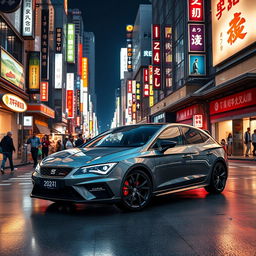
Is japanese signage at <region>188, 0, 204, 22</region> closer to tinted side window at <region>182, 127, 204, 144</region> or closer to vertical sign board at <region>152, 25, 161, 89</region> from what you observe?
vertical sign board at <region>152, 25, 161, 89</region>

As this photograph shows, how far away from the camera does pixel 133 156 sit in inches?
235

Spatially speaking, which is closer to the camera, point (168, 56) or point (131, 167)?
point (131, 167)

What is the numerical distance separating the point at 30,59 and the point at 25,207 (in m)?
25.2

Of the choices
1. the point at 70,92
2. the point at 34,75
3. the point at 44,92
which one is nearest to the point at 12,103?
the point at 34,75

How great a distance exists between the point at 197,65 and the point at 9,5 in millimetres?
17783

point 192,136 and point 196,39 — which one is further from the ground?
point 196,39

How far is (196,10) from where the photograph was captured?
30.5 metres

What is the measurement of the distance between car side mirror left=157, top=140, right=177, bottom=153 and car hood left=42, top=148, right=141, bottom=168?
0.48 metres

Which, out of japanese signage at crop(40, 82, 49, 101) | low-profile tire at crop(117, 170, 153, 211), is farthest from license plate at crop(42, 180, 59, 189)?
japanese signage at crop(40, 82, 49, 101)

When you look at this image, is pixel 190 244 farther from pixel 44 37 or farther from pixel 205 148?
pixel 44 37

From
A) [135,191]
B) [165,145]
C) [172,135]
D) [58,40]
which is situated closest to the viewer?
[135,191]

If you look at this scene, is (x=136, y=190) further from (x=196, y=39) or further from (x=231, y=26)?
(x=196, y=39)

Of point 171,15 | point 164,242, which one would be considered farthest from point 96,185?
point 171,15

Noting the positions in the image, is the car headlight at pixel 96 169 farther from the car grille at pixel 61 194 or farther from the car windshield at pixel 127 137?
the car windshield at pixel 127 137
